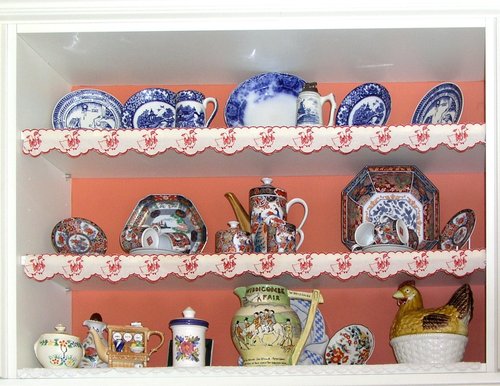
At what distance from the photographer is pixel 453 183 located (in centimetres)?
266

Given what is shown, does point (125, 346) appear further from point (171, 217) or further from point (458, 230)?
point (458, 230)

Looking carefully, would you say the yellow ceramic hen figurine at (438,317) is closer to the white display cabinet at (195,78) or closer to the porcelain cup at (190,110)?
the white display cabinet at (195,78)

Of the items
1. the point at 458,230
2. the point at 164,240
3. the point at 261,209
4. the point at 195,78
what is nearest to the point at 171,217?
the point at 164,240

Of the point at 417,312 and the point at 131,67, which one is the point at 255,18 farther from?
the point at 417,312

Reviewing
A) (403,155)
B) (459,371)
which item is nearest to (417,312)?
(459,371)

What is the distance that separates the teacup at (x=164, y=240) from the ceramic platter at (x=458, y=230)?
1.88 ft

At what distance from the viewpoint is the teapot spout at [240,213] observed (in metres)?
2.54

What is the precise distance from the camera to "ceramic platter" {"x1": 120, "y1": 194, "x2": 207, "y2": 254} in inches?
101

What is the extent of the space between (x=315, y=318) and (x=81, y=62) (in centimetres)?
78

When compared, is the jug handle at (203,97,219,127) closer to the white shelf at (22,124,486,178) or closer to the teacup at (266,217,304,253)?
the white shelf at (22,124,486,178)

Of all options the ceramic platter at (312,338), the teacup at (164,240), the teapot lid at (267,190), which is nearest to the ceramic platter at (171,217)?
the teacup at (164,240)

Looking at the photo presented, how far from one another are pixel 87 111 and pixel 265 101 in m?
0.40

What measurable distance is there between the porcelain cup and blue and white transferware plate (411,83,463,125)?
1.57 ft

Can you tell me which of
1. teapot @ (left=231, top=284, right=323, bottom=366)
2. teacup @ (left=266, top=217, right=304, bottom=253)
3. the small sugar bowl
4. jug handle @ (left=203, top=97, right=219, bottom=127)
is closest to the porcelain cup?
jug handle @ (left=203, top=97, right=219, bottom=127)
